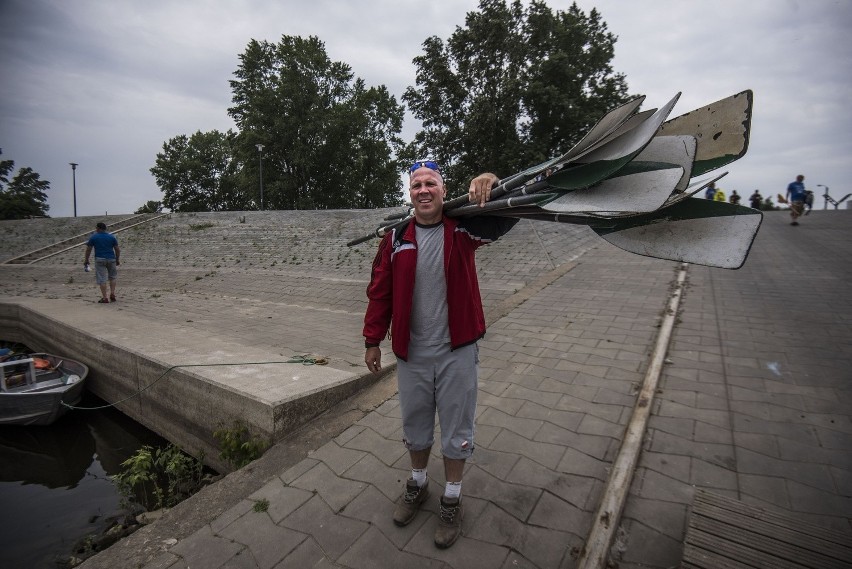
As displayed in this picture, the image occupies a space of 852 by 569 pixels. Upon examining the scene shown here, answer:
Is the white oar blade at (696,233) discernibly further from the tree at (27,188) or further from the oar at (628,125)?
the tree at (27,188)

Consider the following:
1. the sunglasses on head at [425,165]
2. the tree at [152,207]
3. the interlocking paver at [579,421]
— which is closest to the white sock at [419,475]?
the interlocking paver at [579,421]

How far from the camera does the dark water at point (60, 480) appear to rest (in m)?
3.98

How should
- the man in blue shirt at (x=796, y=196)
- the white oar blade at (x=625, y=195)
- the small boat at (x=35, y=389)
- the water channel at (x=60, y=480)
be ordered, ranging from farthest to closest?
the man in blue shirt at (x=796, y=196), the small boat at (x=35, y=389), the water channel at (x=60, y=480), the white oar blade at (x=625, y=195)

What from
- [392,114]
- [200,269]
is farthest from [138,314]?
[392,114]

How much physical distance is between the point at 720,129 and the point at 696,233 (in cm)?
51

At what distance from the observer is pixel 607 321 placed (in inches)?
245

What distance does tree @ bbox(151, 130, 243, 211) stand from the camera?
51.1 meters

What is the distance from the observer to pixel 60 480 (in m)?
5.53

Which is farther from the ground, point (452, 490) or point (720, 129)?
point (720, 129)

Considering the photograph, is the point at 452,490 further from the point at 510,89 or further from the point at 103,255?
the point at 510,89

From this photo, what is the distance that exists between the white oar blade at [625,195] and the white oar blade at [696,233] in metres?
0.25

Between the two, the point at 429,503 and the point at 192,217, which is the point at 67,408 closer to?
the point at 429,503

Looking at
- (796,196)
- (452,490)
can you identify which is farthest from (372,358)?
(796,196)

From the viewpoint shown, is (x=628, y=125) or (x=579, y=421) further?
(x=579, y=421)
